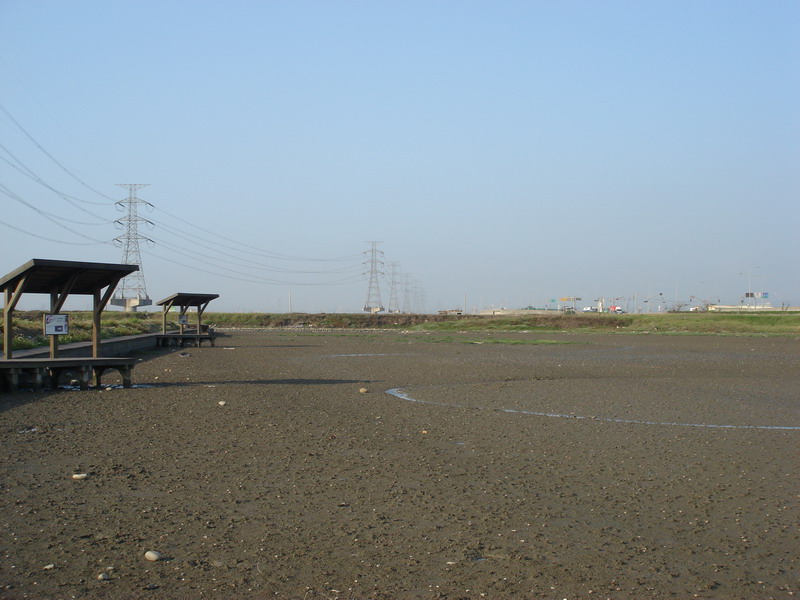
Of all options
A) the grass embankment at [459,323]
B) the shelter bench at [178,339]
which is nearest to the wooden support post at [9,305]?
the grass embankment at [459,323]

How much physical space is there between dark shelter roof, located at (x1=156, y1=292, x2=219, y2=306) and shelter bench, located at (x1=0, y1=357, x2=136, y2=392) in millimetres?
22207

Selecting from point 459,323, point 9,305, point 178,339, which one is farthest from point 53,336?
point 459,323

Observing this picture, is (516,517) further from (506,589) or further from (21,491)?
(21,491)

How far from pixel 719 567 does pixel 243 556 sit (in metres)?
3.05

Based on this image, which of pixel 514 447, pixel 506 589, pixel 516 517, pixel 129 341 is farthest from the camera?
pixel 129 341

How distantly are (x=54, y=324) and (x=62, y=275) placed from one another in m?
1.10

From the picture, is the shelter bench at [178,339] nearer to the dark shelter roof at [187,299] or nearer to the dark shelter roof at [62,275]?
the dark shelter roof at [187,299]

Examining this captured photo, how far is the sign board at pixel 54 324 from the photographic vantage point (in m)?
15.7

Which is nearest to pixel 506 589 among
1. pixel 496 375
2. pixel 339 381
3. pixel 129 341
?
pixel 339 381

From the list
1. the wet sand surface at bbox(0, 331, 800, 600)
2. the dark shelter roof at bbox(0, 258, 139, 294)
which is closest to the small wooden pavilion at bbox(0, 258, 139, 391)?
the dark shelter roof at bbox(0, 258, 139, 294)

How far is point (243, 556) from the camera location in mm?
5316

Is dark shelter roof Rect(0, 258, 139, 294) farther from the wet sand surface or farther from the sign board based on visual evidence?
the wet sand surface

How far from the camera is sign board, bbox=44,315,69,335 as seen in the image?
15695 millimetres

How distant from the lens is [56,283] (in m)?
16.8
